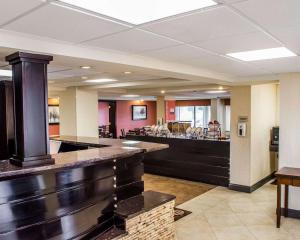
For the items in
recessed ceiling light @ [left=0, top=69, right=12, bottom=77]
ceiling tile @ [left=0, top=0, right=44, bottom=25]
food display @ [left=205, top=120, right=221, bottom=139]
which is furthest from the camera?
food display @ [left=205, top=120, right=221, bottom=139]

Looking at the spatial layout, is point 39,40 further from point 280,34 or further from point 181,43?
point 280,34

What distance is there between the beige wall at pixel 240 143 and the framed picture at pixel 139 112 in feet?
31.3

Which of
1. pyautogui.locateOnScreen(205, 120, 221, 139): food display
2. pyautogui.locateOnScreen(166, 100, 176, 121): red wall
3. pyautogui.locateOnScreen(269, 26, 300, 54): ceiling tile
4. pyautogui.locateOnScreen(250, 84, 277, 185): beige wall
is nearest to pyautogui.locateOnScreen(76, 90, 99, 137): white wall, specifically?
pyautogui.locateOnScreen(205, 120, 221, 139): food display

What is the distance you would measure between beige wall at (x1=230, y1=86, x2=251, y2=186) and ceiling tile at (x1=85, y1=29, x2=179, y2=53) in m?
3.76

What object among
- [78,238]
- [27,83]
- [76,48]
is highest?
[76,48]

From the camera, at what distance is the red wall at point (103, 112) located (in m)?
13.9

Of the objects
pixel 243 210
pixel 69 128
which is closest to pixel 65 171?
pixel 243 210

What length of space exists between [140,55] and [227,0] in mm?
1656

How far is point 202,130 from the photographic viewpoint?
7.17 m

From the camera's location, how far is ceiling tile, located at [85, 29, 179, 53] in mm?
2289

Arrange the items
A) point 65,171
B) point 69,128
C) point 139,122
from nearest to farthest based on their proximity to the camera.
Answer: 1. point 65,171
2. point 69,128
3. point 139,122

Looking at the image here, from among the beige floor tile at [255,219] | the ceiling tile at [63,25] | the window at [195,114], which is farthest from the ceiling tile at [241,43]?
the window at [195,114]

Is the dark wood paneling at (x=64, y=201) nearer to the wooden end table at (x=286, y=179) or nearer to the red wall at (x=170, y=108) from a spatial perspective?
the wooden end table at (x=286, y=179)

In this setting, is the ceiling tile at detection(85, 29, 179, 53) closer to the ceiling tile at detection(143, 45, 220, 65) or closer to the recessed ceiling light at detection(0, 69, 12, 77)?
the ceiling tile at detection(143, 45, 220, 65)
